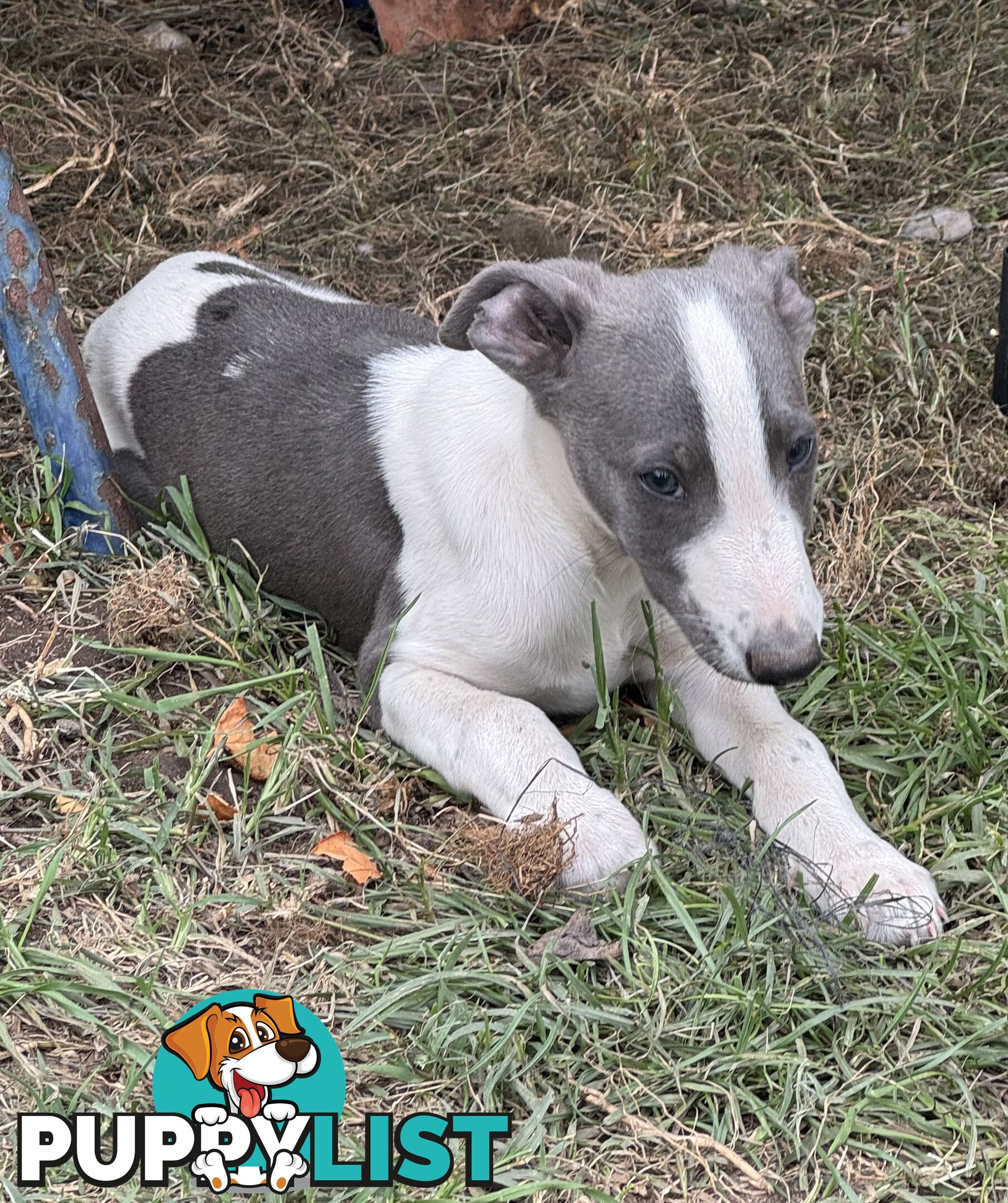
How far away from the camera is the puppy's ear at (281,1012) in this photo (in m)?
3.52

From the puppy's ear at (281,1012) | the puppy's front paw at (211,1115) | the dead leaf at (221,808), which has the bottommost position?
the dead leaf at (221,808)

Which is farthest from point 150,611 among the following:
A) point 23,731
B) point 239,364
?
point 239,364

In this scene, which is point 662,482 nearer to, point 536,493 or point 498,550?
point 536,493

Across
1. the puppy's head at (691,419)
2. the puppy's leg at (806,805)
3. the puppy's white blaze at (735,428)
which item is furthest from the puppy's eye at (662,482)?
the puppy's leg at (806,805)

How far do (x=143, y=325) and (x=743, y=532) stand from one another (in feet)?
9.04

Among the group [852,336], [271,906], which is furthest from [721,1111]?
[852,336]

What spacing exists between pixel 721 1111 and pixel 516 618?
5.10 ft

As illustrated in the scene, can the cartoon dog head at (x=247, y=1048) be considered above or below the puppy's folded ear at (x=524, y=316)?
below

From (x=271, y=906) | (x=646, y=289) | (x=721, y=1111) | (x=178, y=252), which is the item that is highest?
(x=646, y=289)

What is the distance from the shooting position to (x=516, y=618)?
4449 mm

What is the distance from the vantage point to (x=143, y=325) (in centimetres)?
553

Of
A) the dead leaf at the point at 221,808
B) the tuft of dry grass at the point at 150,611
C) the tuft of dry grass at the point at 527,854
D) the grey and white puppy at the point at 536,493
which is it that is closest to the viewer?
the grey and white puppy at the point at 536,493

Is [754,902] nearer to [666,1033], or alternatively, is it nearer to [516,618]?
[666,1033]

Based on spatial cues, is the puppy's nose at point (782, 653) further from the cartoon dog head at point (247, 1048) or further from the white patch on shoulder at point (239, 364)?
the white patch on shoulder at point (239, 364)
